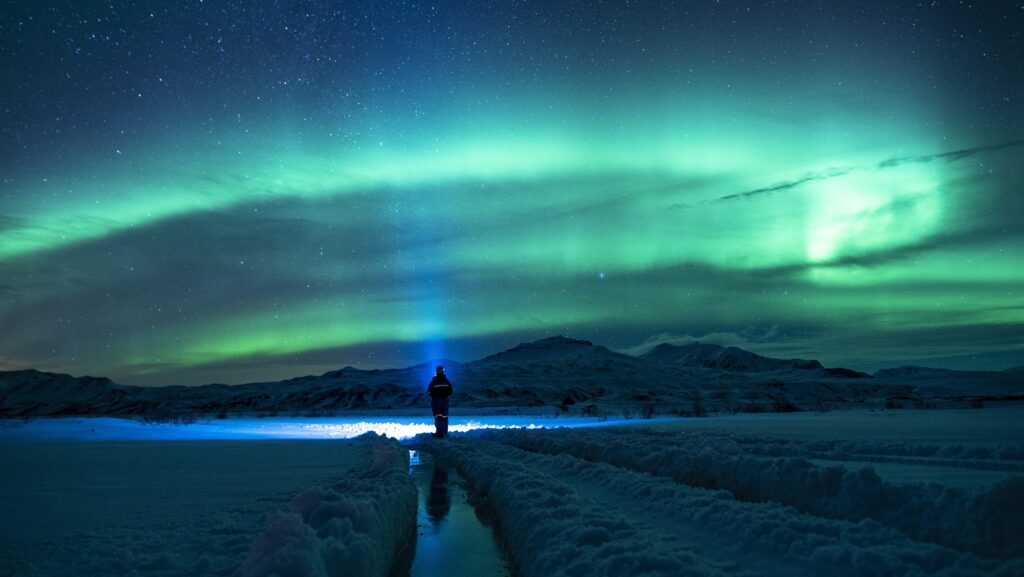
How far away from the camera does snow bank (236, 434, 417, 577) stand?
3.75 meters

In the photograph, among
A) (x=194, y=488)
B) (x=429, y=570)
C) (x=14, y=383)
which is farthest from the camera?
(x=14, y=383)

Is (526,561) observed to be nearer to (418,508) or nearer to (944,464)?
(418,508)

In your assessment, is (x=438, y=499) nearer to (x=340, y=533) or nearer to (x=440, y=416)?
(x=340, y=533)

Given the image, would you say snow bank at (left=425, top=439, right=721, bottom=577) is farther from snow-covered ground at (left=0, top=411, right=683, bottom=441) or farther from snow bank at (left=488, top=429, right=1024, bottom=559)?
snow-covered ground at (left=0, top=411, right=683, bottom=441)

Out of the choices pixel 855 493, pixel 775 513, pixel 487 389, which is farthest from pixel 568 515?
pixel 487 389

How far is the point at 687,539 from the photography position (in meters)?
4.69

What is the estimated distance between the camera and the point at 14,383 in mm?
114750

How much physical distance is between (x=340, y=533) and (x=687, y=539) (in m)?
2.23

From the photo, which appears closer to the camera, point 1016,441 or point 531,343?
point 1016,441

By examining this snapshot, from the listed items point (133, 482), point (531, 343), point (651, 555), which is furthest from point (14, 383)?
point (651, 555)

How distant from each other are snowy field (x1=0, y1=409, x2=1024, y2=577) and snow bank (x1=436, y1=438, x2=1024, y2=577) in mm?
16

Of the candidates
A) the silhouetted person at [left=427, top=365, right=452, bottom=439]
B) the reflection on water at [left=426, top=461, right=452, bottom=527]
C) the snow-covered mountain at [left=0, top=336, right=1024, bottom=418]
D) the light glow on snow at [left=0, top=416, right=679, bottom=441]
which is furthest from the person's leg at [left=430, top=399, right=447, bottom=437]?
the snow-covered mountain at [left=0, top=336, right=1024, bottom=418]

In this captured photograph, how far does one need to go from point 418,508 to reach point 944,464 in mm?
5287

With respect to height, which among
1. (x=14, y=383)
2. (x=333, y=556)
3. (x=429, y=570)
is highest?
(x=14, y=383)
